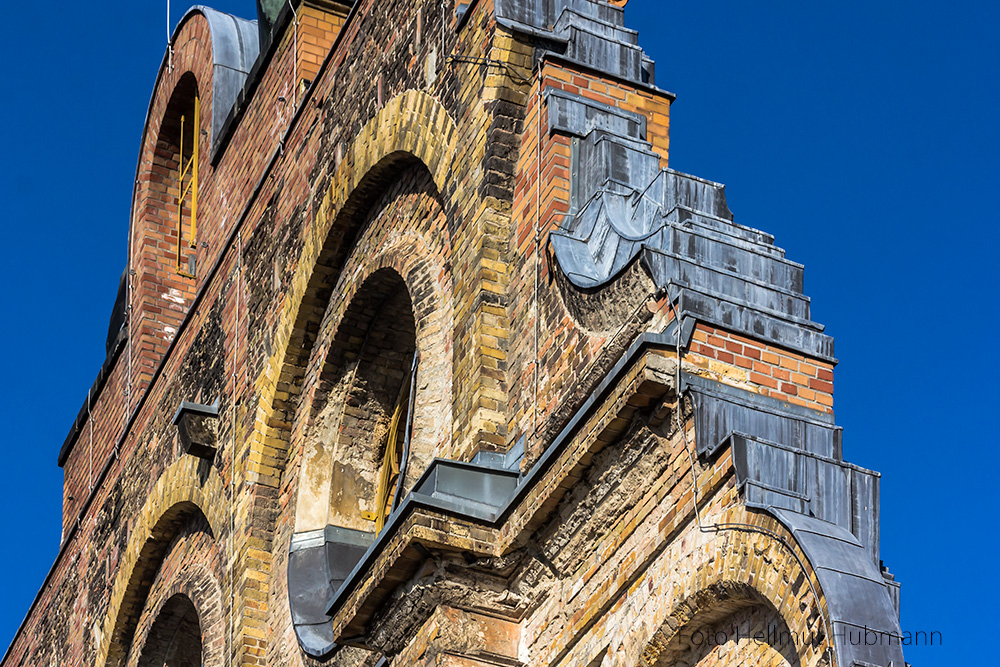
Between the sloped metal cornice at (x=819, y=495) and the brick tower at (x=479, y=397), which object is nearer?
the sloped metal cornice at (x=819, y=495)

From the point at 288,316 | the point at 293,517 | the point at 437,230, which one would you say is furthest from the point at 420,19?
the point at 293,517

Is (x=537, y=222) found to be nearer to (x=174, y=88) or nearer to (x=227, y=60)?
(x=227, y=60)

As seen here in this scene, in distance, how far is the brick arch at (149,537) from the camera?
13.3m

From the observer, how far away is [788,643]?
6.29 meters

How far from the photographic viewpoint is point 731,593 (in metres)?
6.61

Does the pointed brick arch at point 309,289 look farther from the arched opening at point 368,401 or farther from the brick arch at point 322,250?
the arched opening at point 368,401

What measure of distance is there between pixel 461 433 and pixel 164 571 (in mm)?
5985

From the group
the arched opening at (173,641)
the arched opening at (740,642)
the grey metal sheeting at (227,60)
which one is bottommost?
the arched opening at (740,642)

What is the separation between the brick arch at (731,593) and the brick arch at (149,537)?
644 centimetres

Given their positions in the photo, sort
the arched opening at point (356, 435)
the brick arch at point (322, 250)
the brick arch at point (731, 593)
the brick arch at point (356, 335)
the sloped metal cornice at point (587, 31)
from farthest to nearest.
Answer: the arched opening at point (356, 435)
the brick arch at point (322, 250)
the brick arch at point (356, 335)
the sloped metal cornice at point (587, 31)
the brick arch at point (731, 593)

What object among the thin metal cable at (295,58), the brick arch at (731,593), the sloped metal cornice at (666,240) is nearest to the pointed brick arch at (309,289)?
the thin metal cable at (295,58)

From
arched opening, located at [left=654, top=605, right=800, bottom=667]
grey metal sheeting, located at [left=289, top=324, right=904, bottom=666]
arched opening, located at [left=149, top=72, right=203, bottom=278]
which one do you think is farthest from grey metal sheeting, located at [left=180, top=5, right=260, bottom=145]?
arched opening, located at [left=654, top=605, right=800, bottom=667]

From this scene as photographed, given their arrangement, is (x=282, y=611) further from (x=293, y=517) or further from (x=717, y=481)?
(x=717, y=481)

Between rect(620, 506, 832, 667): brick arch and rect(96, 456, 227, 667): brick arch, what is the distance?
644cm
